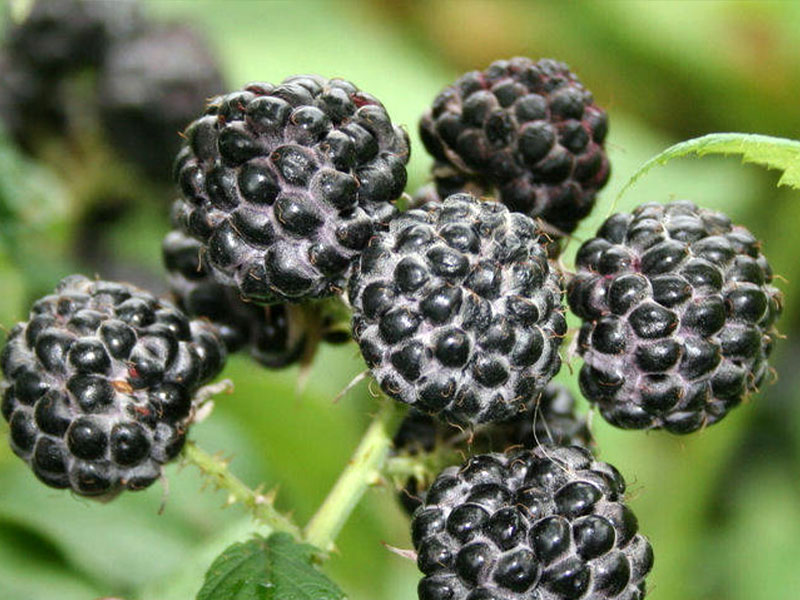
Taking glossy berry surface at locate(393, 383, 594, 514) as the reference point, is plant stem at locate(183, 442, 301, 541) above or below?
below

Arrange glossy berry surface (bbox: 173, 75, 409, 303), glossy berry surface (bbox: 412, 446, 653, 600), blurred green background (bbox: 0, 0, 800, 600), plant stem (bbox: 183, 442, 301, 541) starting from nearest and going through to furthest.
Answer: glossy berry surface (bbox: 412, 446, 653, 600) → glossy berry surface (bbox: 173, 75, 409, 303) → plant stem (bbox: 183, 442, 301, 541) → blurred green background (bbox: 0, 0, 800, 600)

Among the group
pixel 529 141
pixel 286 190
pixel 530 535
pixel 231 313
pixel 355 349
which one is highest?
pixel 529 141

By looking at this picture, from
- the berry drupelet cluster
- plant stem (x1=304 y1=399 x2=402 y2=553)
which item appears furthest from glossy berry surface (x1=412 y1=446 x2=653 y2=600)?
plant stem (x1=304 y1=399 x2=402 y2=553)

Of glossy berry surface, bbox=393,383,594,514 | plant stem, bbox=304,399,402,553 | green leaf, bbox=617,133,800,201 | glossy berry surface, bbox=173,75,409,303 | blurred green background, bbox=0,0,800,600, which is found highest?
green leaf, bbox=617,133,800,201

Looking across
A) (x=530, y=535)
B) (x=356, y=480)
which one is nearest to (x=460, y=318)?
(x=530, y=535)

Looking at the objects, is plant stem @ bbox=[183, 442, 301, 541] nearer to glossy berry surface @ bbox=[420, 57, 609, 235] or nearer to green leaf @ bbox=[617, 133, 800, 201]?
glossy berry surface @ bbox=[420, 57, 609, 235]

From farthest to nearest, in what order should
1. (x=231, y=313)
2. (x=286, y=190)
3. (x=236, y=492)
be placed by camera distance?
(x=231, y=313), (x=236, y=492), (x=286, y=190)

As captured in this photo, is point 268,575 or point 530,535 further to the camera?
point 268,575

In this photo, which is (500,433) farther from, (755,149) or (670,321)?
(755,149)
